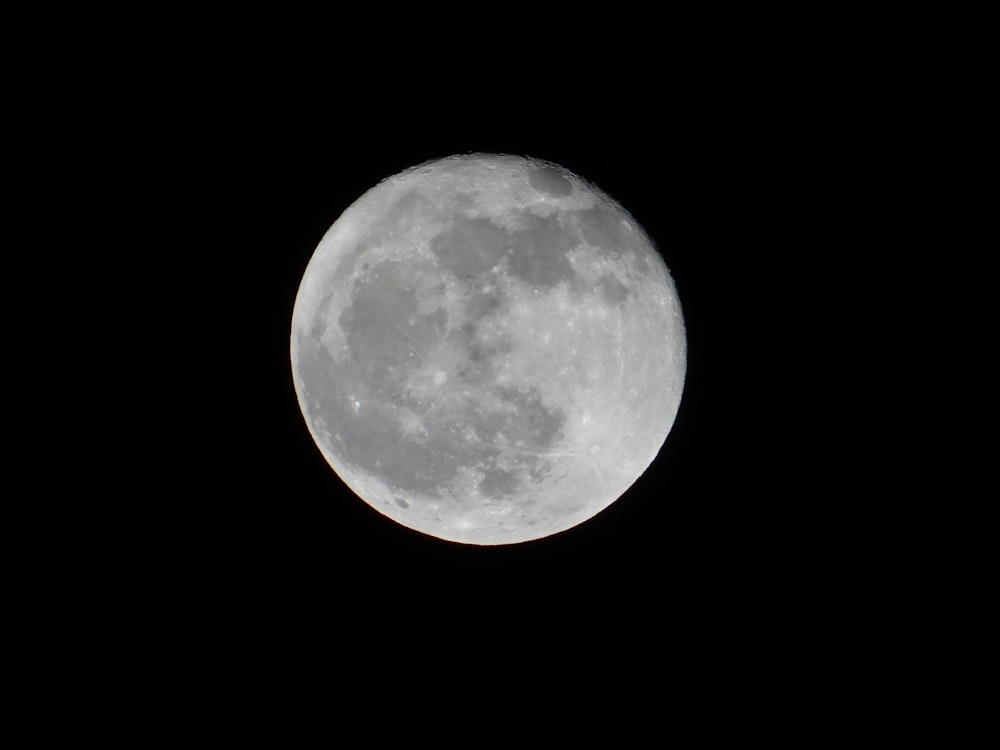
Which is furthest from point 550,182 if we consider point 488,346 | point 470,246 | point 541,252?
point 488,346

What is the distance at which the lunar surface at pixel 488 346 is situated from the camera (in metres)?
3.34

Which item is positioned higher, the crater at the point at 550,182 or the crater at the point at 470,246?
the crater at the point at 550,182

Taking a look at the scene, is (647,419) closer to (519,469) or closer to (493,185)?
(519,469)

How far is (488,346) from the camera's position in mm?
3307

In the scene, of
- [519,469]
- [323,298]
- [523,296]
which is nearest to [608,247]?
[523,296]

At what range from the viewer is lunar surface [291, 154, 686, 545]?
132 inches

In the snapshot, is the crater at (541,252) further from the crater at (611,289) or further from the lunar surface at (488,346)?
the crater at (611,289)

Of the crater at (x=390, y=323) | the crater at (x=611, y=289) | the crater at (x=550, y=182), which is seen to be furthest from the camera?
the crater at (x=550, y=182)

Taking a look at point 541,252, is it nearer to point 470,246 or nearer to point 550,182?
point 470,246

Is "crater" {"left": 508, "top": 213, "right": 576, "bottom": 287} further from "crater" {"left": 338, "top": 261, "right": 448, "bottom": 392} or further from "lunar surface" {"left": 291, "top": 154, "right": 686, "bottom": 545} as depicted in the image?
"crater" {"left": 338, "top": 261, "right": 448, "bottom": 392}

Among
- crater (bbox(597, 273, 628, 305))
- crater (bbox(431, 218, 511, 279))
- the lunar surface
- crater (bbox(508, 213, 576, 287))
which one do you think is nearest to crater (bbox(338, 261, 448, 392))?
the lunar surface

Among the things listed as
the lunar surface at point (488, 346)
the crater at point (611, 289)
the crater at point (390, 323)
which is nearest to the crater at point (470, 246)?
the lunar surface at point (488, 346)

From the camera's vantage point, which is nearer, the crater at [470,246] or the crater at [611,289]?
the crater at [470,246]

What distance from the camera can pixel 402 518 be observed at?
158 inches
